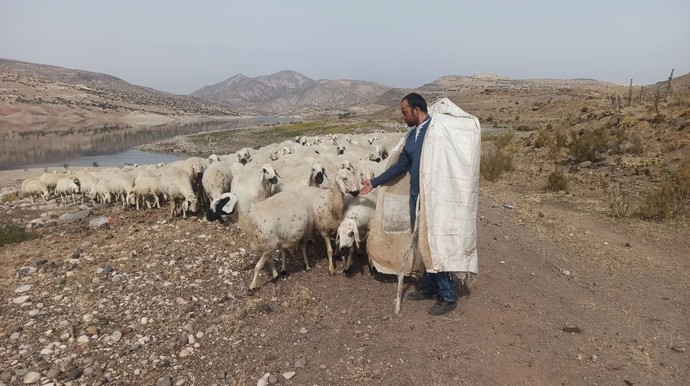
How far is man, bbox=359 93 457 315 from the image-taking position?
503 cm

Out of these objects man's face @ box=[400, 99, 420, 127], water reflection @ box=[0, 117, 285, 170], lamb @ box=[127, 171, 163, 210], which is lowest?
water reflection @ box=[0, 117, 285, 170]

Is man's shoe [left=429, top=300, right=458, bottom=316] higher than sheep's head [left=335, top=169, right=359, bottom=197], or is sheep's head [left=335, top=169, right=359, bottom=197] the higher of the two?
sheep's head [left=335, top=169, right=359, bottom=197]

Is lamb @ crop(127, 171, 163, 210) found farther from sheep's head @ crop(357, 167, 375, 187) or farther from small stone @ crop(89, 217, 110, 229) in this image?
sheep's head @ crop(357, 167, 375, 187)

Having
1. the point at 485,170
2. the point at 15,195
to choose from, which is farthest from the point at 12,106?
the point at 485,170

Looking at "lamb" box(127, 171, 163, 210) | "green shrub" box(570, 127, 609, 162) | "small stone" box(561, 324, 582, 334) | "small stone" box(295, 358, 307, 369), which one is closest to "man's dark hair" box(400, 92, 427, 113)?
"small stone" box(561, 324, 582, 334)

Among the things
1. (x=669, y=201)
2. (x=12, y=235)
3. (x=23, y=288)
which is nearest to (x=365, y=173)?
(x=23, y=288)

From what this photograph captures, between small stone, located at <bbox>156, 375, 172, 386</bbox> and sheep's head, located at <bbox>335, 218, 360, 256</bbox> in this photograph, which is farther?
sheep's head, located at <bbox>335, 218, 360, 256</bbox>

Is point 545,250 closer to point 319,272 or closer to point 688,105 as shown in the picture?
point 319,272

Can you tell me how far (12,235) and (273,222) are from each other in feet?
22.0

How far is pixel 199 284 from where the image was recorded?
252 inches

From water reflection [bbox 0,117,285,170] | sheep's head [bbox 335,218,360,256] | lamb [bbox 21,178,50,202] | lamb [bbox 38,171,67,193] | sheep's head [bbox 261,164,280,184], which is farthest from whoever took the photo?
water reflection [bbox 0,117,285,170]

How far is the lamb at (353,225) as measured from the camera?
6.09m

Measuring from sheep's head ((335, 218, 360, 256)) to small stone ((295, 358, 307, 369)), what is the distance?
193cm

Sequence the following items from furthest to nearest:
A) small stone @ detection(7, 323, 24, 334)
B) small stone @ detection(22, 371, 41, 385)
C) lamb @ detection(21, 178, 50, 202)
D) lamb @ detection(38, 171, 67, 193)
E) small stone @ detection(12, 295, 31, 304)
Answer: lamb @ detection(38, 171, 67, 193), lamb @ detection(21, 178, 50, 202), small stone @ detection(12, 295, 31, 304), small stone @ detection(7, 323, 24, 334), small stone @ detection(22, 371, 41, 385)
